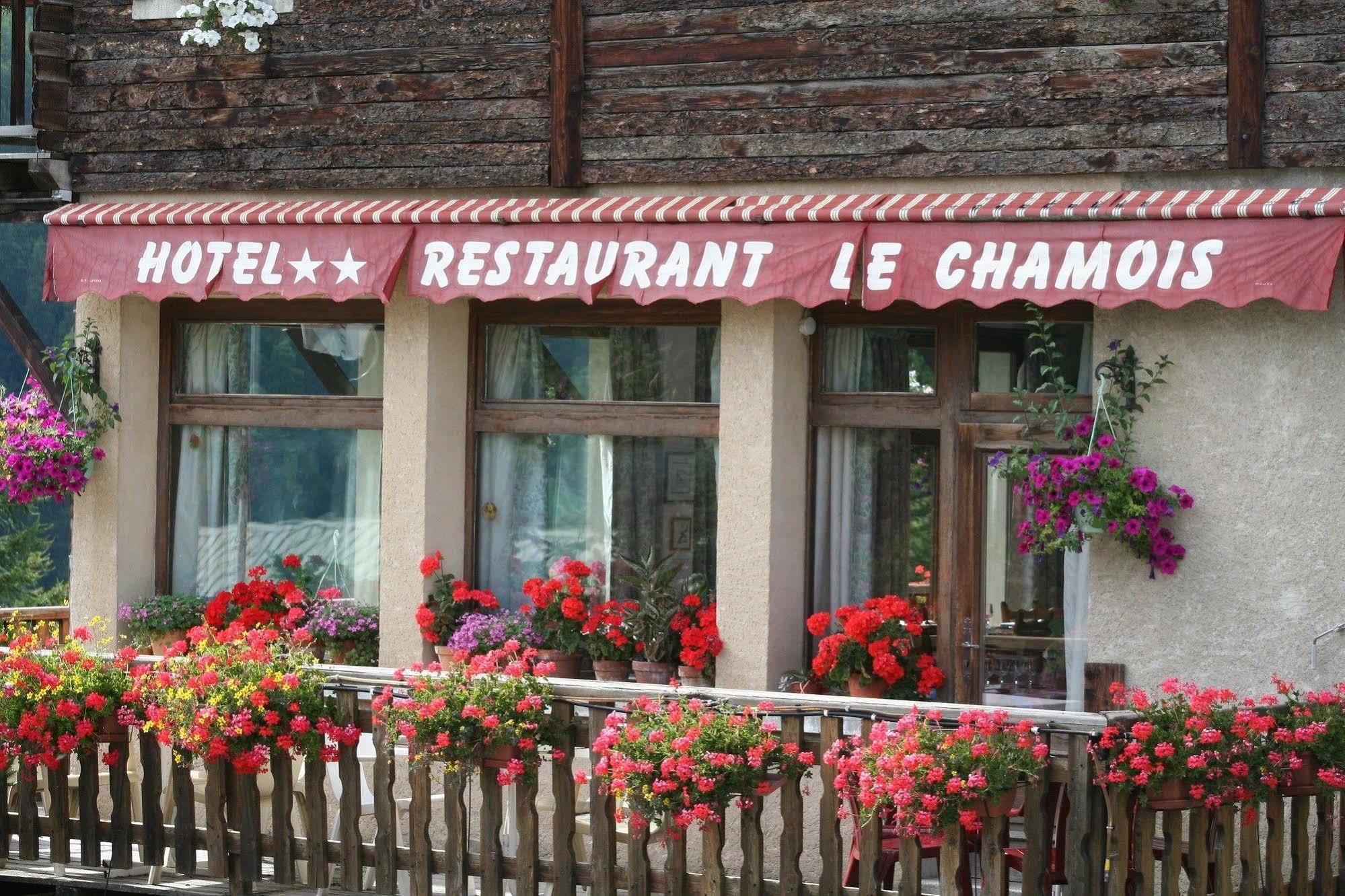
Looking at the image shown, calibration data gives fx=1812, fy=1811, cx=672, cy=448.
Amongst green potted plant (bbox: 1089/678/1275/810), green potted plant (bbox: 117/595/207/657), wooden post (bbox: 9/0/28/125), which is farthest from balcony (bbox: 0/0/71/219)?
green potted plant (bbox: 1089/678/1275/810)

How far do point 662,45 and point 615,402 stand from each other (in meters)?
2.18

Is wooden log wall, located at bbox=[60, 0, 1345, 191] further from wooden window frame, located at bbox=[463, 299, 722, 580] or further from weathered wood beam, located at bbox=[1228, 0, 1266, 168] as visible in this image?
wooden window frame, located at bbox=[463, 299, 722, 580]

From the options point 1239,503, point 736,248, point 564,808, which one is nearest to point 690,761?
point 564,808

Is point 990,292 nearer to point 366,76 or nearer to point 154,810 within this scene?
point 366,76

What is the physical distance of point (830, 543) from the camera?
10.7 meters

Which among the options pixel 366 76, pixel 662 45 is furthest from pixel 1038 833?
pixel 366 76

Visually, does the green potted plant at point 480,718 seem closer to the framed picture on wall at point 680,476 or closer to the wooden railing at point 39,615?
the framed picture on wall at point 680,476

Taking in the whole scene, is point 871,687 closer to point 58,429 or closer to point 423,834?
point 423,834

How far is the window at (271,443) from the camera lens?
11750 mm

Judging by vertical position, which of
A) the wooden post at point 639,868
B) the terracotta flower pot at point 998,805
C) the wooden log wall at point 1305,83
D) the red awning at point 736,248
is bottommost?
the wooden post at point 639,868

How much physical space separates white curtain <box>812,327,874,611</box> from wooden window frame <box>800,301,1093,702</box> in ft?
0.83

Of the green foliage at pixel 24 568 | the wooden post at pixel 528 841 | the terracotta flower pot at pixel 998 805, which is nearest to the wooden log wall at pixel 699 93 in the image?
the terracotta flower pot at pixel 998 805

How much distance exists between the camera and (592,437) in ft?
37.0

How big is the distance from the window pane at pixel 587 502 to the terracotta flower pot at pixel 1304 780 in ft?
13.7
